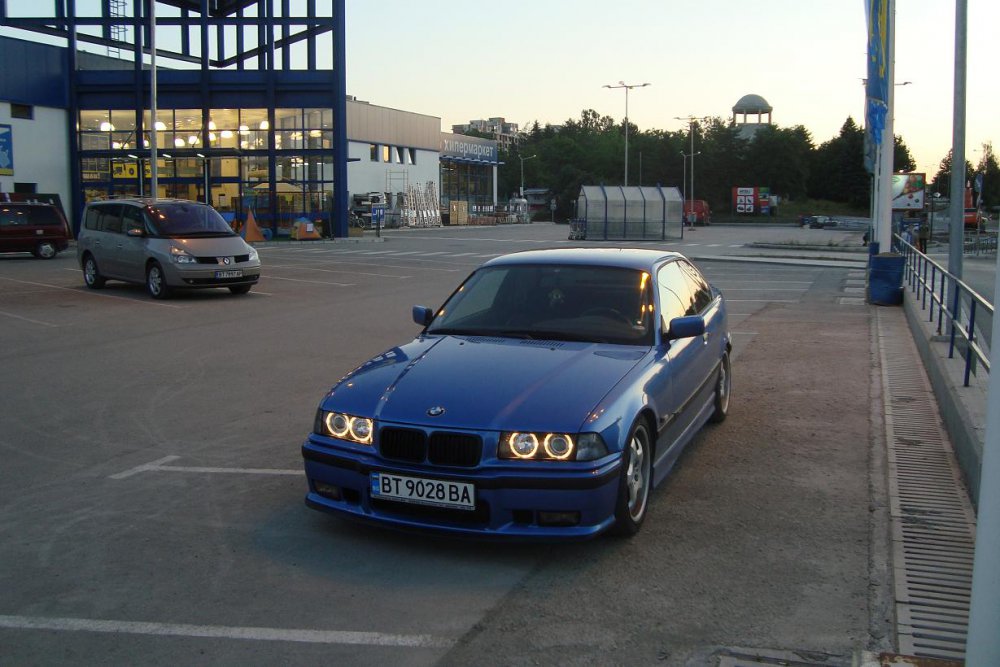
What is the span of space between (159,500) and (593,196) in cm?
4340

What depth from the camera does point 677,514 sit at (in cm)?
566

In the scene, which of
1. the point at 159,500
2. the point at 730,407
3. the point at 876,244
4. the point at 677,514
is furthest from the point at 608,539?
the point at 876,244

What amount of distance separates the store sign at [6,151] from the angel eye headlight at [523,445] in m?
41.2

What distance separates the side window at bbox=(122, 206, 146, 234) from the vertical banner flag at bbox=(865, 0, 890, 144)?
1411 centimetres

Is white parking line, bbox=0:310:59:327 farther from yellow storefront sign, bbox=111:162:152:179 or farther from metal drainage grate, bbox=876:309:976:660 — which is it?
yellow storefront sign, bbox=111:162:152:179

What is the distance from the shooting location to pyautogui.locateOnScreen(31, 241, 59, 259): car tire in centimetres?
2835

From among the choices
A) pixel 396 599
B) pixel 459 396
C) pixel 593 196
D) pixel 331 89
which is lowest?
pixel 396 599

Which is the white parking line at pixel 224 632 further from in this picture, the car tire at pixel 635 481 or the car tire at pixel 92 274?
the car tire at pixel 92 274

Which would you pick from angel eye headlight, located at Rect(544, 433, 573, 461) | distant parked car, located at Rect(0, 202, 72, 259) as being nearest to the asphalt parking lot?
angel eye headlight, located at Rect(544, 433, 573, 461)

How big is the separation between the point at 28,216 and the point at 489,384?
26887 mm

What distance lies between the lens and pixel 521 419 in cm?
480

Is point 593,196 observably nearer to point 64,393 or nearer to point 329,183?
point 329,183

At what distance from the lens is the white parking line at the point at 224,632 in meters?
4.02

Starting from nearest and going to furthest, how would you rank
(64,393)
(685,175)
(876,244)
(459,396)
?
(459,396)
(64,393)
(876,244)
(685,175)
